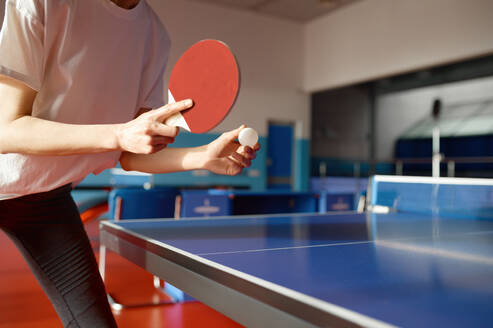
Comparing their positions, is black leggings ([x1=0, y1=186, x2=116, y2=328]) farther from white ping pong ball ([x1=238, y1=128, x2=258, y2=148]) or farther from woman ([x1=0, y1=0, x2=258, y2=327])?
white ping pong ball ([x1=238, y1=128, x2=258, y2=148])

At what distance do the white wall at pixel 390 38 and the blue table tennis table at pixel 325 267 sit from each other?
503cm

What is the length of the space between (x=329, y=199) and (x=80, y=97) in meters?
3.70

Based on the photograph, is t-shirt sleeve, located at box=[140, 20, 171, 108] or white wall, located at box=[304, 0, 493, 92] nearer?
t-shirt sleeve, located at box=[140, 20, 171, 108]

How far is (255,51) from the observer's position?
8.48m

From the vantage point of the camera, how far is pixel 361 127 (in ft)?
39.7

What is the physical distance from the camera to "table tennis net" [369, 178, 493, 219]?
234 centimetres

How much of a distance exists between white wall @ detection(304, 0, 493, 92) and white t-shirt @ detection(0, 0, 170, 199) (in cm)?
597

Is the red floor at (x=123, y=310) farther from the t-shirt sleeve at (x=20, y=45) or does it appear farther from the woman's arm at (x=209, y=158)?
the t-shirt sleeve at (x=20, y=45)

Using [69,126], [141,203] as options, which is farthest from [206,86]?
[141,203]

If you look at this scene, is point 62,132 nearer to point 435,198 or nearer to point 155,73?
point 155,73

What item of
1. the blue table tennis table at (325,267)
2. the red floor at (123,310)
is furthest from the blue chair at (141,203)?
the blue table tennis table at (325,267)

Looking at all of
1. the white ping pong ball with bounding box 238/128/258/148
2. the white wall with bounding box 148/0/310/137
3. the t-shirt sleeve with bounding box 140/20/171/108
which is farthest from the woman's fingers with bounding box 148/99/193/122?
the white wall with bounding box 148/0/310/137

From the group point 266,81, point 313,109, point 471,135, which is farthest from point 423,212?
point 471,135

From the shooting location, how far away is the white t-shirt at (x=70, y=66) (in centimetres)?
99
